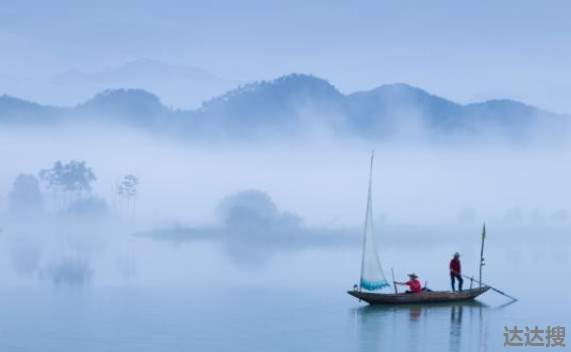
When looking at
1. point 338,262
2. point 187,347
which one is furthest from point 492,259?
point 187,347

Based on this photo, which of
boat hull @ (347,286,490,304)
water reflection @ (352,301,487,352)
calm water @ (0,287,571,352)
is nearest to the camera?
water reflection @ (352,301,487,352)

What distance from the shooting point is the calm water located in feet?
140

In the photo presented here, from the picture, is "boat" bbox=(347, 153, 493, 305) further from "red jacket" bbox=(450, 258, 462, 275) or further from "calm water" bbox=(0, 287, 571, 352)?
"red jacket" bbox=(450, 258, 462, 275)

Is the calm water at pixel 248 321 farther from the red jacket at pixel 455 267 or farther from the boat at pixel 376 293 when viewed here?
the red jacket at pixel 455 267

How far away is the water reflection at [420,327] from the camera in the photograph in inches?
1660

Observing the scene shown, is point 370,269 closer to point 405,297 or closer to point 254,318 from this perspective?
point 405,297

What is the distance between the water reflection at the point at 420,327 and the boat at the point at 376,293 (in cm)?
42

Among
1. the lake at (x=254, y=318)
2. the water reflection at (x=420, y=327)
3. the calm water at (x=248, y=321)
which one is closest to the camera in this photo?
the water reflection at (x=420, y=327)

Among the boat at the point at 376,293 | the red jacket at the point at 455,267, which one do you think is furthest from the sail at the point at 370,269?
the red jacket at the point at 455,267

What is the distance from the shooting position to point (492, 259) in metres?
107

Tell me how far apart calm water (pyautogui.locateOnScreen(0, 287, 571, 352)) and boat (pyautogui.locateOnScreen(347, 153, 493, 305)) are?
628mm

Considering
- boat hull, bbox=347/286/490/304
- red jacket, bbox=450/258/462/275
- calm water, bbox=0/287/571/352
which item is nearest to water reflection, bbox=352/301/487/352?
calm water, bbox=0/287/571/352

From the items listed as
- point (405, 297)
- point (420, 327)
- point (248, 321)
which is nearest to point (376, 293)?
point (405, 297)

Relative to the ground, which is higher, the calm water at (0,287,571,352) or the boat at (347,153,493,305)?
the boat at (347,153,493,305)
